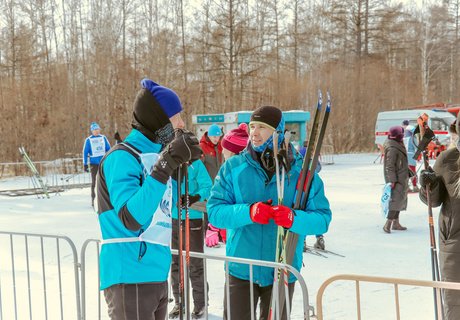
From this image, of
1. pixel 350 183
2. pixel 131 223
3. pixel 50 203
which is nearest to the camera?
pixel 131 223

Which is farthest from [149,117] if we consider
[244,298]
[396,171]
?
[396,171]

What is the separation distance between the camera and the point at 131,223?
232 cm

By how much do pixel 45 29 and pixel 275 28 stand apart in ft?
52.3

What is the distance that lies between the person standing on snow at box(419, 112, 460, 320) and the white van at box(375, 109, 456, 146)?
2117 centimetres

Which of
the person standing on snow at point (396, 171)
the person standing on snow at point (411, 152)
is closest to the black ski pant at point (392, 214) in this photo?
the person standing on snow at point (396, 171)

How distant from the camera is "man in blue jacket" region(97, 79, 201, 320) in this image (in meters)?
2.34

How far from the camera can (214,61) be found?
101ft

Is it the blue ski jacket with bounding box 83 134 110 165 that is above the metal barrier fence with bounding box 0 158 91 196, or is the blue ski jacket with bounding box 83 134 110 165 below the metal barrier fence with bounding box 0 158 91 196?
above

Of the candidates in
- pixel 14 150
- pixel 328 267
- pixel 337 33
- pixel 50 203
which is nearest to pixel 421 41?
pixel 337 33

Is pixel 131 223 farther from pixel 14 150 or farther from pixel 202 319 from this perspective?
pixel 14 150

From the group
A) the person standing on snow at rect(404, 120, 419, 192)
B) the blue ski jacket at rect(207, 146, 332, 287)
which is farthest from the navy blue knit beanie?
the person standing on snow at rect(404, 120, 419, 192)

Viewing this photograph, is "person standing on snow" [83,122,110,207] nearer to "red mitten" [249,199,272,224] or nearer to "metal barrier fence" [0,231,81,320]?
"metal barrier fence" [0,231,81,320]

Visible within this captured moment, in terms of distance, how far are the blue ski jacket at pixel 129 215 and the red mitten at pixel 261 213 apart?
0.53 meters

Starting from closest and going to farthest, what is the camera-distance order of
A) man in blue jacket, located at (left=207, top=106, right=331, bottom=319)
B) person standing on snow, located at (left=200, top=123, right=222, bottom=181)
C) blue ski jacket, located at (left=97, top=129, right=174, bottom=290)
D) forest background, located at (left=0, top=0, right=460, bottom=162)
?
blue ski jacket, located at (left=97, top=129, right=174, bottom=290) < man in blue jacket, located at (left=207, top=106, right=331, bottom=319) < person standing on snow, located at (left=200, top=123, right=222, bottom=181) < forest background, located at (left=0, top=0, right=460, bottom=162)
